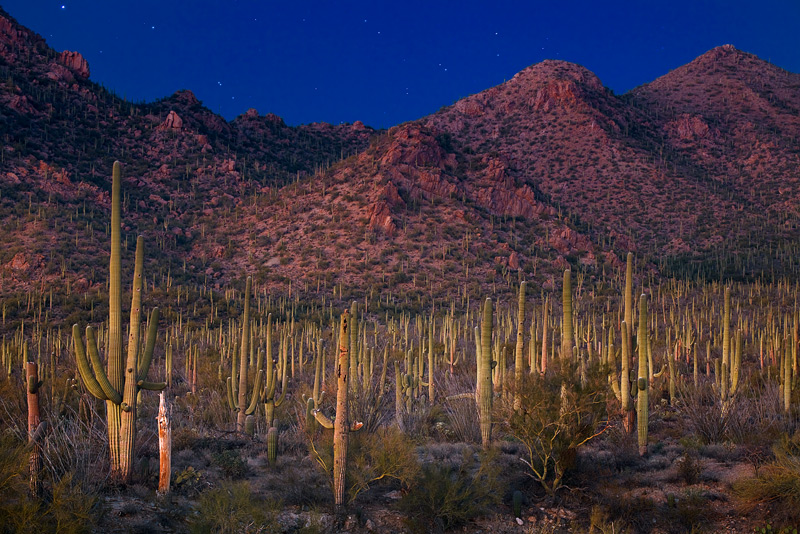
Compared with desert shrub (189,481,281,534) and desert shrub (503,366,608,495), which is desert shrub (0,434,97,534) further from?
desert shrub (503,366,608,495)

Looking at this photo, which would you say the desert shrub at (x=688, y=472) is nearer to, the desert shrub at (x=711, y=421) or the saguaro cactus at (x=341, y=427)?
the desert shrub at (x=711, y=421)

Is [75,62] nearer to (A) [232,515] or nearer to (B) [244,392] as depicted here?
(B) [244,392]

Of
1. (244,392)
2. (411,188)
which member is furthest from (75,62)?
(244,392)

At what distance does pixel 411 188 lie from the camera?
4650 centimetres

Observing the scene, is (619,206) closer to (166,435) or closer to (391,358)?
(391,358)

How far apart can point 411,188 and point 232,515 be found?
42.6 m

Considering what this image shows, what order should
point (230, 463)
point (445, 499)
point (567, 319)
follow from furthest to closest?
point (567, 319)
point (230, 463)
point (445, 499)

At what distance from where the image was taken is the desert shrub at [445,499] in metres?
5.70

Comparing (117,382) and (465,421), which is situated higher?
(117,382)

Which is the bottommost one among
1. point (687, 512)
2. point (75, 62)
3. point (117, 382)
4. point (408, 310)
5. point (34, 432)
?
point (687, 512)

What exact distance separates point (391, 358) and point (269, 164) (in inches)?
1796

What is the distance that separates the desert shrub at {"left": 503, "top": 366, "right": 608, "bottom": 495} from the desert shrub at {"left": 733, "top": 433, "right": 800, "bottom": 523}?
1.53 metres

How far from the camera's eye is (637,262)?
40.7 m

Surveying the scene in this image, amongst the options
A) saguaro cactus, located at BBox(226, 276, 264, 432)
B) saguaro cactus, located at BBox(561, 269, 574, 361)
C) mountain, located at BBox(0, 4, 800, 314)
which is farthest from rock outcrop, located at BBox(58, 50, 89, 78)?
saguaro cactus, located at BBox(561, 269, 574, 361)
